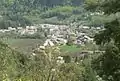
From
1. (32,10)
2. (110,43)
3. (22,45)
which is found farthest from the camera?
→ (32,10)

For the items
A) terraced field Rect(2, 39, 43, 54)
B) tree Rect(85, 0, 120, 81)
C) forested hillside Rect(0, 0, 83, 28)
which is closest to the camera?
tree Rect(85, 0, 120, 81)

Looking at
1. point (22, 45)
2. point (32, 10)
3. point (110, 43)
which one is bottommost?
point (32, 10)

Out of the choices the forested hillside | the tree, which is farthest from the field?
the forested hillside

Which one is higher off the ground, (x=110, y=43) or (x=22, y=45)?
(x=110, y=43)

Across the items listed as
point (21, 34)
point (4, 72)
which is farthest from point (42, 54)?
point (21, 34)

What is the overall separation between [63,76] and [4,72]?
1166 millimetres

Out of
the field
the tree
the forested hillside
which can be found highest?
the tree

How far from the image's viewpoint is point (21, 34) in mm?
63469

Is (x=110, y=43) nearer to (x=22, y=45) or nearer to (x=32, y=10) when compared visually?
(x=22, y=45)

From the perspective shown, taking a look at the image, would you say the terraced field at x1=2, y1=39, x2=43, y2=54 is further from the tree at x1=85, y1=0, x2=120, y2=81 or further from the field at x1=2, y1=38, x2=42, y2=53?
the tree at x1=85, y1=0, x2=120, y2=81

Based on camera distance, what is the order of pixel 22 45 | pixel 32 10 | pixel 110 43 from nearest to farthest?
1. pixel 110 43
2. pixel 22 45
3. pixel 32 10

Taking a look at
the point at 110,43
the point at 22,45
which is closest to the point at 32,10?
the point at 22,45

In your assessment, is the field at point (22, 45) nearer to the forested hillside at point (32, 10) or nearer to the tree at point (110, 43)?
the tree at point (110, 43)

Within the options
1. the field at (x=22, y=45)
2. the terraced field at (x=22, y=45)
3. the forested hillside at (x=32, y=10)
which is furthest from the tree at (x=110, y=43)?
the forested hillside at (x=32, y=10)
